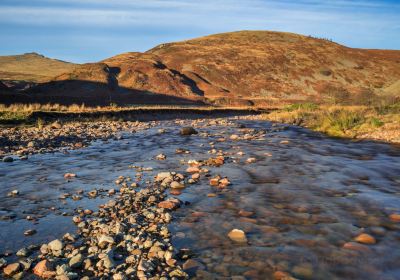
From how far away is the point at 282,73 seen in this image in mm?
66438

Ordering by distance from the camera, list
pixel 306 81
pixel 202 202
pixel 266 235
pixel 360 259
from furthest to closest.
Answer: pixel 306 81 → pixel 202 202 → pixel 266 235 → pixel 360 259

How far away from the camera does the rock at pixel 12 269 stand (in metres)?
4.34

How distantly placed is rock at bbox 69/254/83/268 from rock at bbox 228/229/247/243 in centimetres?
197

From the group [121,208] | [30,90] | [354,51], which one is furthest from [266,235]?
[354,51]

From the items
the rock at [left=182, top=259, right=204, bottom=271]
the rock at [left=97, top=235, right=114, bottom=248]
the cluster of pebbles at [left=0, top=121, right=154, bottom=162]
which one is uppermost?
the rock at [left=97, top=235, right=114, bottom=248]

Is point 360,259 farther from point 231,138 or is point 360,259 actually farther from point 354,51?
point 354,51

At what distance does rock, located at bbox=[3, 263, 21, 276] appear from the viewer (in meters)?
4.34

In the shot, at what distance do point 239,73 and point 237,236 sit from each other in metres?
62.0

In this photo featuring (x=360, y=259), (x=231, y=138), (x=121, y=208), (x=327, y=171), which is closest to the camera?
(x=360, y=259)

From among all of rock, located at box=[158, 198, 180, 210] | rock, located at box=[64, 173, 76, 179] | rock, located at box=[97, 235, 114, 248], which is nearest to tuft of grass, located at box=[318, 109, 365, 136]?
rock, located at box=[64, 173, 76, 179]

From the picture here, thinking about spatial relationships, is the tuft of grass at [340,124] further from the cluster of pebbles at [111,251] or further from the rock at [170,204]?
the cluster of pebbles at [111,251]

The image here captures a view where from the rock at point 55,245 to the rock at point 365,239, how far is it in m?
3.82

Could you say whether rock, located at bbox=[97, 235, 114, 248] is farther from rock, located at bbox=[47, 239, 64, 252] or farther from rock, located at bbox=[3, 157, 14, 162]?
rock, located at bbox=[3, 157, 14, 162]

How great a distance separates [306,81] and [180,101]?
963 inches
